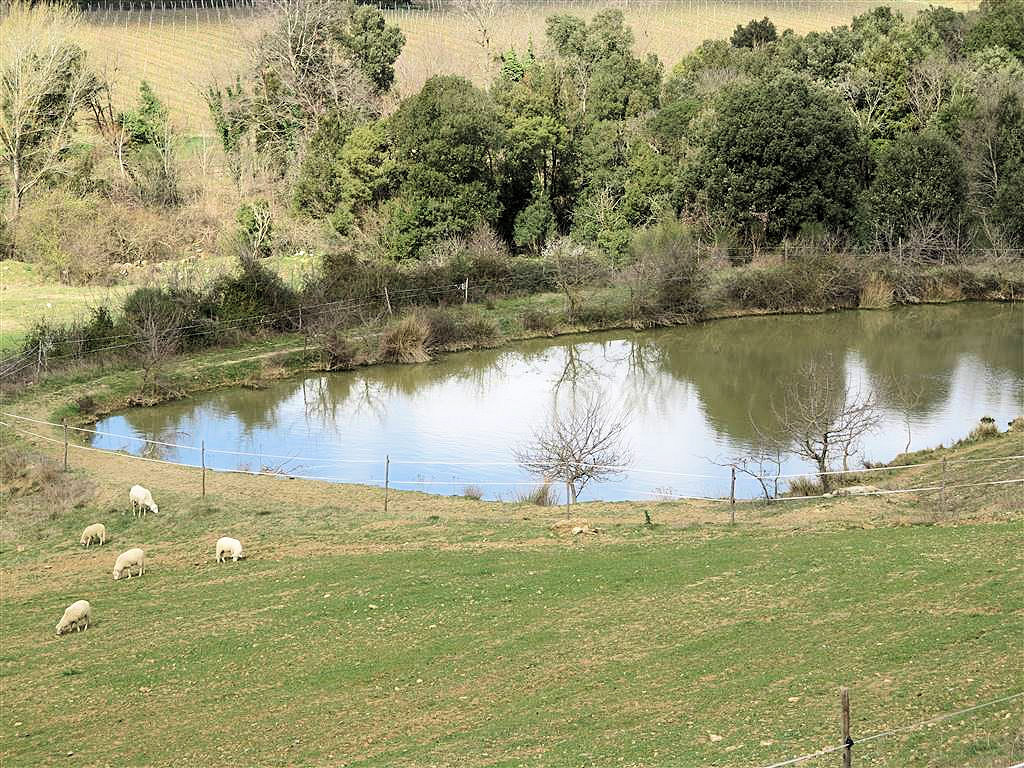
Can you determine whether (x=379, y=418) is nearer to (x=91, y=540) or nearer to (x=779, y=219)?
(x=91, y=540)

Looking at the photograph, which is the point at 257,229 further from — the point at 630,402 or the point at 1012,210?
the point at 1012,210

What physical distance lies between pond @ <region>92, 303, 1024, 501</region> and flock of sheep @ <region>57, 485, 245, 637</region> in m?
5.41

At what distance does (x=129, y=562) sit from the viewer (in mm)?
22406

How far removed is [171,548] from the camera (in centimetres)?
2439

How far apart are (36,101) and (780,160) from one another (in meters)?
35.9

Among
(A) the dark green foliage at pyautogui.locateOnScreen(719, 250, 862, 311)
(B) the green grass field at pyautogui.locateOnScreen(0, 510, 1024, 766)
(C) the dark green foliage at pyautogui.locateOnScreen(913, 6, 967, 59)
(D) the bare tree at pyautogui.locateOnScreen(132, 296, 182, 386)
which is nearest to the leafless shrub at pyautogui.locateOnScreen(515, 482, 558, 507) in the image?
(B) the green grass field at pyautogui.locateOnScreen(0, 510, 1024, 766)

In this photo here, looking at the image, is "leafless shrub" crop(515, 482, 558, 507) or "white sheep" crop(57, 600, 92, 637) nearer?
"white sheep" crop(57, 600, 92, 637)

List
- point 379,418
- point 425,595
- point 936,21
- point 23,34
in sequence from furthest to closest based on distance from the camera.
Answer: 1. point 936,21
2. point 23,34
3. point 379,418
4. point 425,595

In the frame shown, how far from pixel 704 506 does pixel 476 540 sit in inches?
205

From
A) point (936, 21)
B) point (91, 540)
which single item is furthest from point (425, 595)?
point (936, 21)

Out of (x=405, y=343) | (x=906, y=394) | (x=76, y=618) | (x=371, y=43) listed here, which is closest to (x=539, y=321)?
(x=405, y=343)

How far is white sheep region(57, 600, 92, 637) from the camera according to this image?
64.4 feet

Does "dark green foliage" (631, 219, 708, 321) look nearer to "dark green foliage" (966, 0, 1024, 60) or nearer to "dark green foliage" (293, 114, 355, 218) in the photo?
"dark green foliage" (293, 114, 355, 218)

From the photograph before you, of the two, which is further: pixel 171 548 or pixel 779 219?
pixel 779 219
